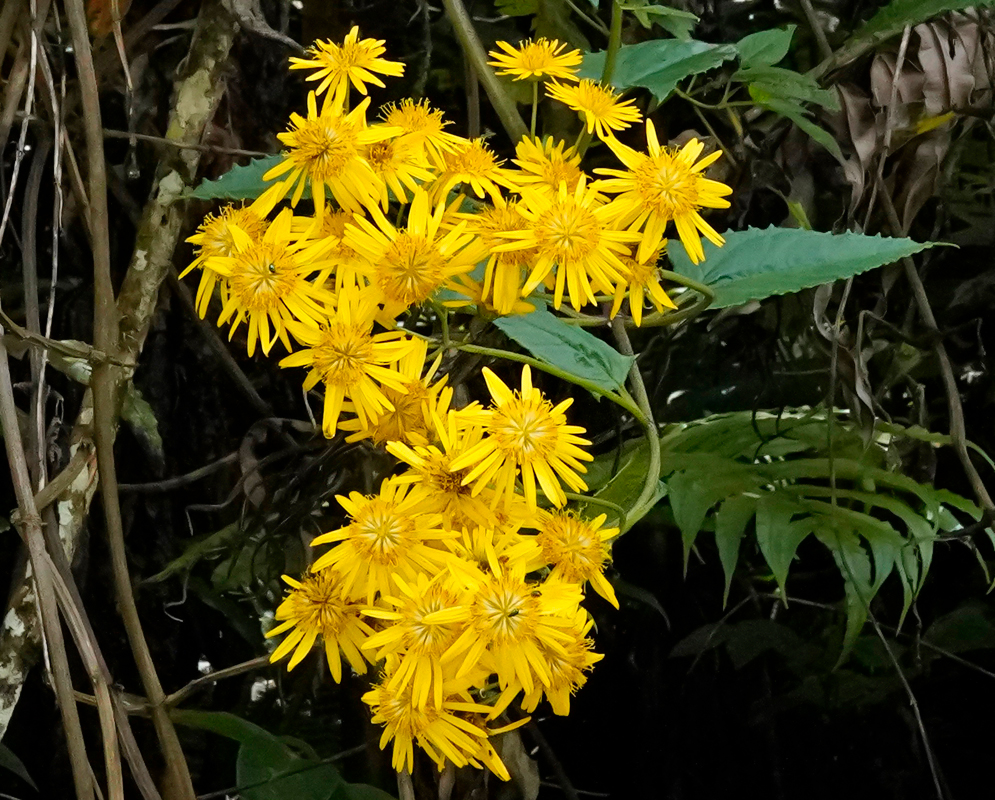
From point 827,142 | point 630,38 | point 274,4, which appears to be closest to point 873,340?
point 827,142

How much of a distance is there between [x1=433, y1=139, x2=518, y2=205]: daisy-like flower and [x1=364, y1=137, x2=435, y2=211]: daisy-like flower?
0.01 metres

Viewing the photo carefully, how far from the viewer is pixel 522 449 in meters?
0.39

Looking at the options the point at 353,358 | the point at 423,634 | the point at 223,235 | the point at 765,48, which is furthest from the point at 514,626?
the point at 765,48

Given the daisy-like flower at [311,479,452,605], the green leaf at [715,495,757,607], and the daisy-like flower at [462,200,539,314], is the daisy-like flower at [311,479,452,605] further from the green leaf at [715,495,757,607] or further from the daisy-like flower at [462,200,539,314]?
the green leaf at [715,495,757,607]

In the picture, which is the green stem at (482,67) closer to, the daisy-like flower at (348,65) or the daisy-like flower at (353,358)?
the daisy-like flower at (348,65)

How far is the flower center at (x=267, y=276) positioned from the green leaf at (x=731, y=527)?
11.8 inches

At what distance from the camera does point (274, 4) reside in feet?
2.39

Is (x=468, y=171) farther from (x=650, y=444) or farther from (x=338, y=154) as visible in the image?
(x=650, y=444)

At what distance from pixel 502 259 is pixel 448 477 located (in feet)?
0.33

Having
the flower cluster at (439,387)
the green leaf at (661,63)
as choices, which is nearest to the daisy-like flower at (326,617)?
the flower cluster at (439,387)

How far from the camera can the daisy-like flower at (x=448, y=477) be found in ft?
1.28

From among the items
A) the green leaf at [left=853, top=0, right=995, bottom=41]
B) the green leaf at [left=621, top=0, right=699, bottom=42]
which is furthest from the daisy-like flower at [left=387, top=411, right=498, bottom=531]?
the green leaf at [left=853, top=0, right=995, bottom=41]

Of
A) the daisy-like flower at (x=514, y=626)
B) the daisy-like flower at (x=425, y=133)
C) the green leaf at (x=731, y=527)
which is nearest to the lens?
the daisy-like flower at (x=514, y=626)

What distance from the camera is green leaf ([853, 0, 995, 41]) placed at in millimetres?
600
